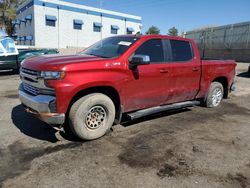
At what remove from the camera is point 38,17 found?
1294 inches

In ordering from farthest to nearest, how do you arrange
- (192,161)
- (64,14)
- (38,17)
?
(64,14) → (38,17) → (192,161)

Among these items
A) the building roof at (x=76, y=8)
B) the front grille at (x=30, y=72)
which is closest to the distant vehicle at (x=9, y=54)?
the front grille at (x=30, y=72)

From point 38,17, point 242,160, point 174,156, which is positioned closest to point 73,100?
point 174,156

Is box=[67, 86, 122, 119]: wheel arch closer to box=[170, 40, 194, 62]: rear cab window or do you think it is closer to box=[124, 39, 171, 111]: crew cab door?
box=[124, 39, 171, 111]: crew cab door

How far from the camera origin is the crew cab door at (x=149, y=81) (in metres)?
5.04

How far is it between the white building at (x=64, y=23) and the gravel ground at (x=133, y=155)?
29719mm

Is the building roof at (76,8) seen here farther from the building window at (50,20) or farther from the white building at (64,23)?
the building window at (50,20)

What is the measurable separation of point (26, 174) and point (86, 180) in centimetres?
82

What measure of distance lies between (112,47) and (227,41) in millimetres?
32807

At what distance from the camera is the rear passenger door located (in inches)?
228

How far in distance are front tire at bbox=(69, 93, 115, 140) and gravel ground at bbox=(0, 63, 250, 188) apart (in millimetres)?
190

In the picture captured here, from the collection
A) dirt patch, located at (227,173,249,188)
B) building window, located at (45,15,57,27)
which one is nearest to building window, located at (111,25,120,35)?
building window, located at (45,15,57,27)

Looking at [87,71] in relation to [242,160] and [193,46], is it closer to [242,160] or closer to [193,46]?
[242,160]

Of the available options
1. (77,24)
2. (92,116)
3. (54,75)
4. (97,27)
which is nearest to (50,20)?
(77,24)
